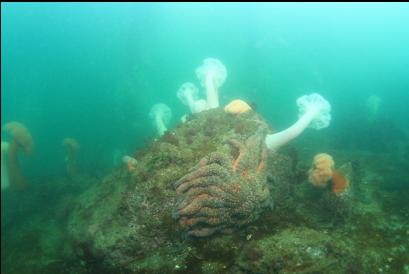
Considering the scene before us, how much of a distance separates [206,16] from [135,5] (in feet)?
92.8

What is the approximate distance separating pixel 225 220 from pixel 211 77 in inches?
221

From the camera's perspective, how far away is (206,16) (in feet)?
408

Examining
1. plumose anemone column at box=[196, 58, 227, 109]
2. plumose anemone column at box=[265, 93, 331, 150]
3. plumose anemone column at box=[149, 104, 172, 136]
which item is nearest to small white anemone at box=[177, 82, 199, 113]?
plumose anemone column at box=[196, 58, 227, 109]

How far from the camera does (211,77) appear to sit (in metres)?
10.2

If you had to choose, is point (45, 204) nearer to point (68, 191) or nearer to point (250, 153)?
point (68, 191)

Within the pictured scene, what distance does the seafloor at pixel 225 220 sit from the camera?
17.5 ft

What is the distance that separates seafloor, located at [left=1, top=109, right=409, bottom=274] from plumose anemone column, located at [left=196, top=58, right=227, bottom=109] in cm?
146

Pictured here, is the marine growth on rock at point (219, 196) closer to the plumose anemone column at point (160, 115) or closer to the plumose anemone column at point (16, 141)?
the plumose anemone column at point (16, 141)

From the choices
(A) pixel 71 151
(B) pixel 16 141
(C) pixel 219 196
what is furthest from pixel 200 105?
(A) pixel 71 151

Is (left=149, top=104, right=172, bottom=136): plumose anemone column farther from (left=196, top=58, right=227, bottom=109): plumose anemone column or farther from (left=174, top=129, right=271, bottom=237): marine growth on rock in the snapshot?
(left=174, top=129, right=271, bottom=237): marine growth on rock

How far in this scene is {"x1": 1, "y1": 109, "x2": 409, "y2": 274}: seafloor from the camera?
17.5ft

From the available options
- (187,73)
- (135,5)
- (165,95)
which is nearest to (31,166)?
(165,95)

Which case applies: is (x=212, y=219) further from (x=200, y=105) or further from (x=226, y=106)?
(x=200, y=105)

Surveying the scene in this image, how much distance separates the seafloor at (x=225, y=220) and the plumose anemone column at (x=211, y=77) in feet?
4.79
